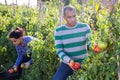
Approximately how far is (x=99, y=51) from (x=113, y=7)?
0.47 metres

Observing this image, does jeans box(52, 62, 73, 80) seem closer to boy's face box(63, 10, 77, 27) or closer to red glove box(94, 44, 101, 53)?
boy's face box(63, 10, 77, 27)

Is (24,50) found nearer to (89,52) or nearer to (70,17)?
(70,17)

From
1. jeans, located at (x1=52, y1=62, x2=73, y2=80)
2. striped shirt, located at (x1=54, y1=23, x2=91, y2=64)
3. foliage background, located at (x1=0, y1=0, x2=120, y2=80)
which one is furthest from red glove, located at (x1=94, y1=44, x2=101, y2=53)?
jeans, located at (x1=52, y1=62, x2=73, y2=80)

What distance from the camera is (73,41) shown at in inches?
159

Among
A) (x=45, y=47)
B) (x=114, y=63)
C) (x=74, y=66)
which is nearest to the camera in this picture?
(x=114, y=63)

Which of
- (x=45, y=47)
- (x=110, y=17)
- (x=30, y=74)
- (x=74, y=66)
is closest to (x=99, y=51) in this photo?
(x=110, y=17)

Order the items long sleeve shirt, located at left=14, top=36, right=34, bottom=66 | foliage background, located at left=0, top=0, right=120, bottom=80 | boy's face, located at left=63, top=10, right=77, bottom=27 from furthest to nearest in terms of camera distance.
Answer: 1. long sleeve shirt, located at left=14, top=36, right=34, bottom=66
2. boy's face, located at left=63, top=10, right=77, bottom=27
3. foliage background, located at left=0, top=0, right=120, bottom=80

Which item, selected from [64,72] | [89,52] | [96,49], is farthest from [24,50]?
[96,49]

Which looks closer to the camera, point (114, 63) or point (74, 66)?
point (114, 63)

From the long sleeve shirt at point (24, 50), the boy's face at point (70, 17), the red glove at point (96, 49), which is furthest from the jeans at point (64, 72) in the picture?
the long sleeve shirt at point (24, 50)

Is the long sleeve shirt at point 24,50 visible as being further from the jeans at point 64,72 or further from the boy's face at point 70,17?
the boy's face at point 70,17

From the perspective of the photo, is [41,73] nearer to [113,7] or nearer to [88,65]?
[88,65]

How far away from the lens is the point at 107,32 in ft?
10.00

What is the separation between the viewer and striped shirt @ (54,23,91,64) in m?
4.01
